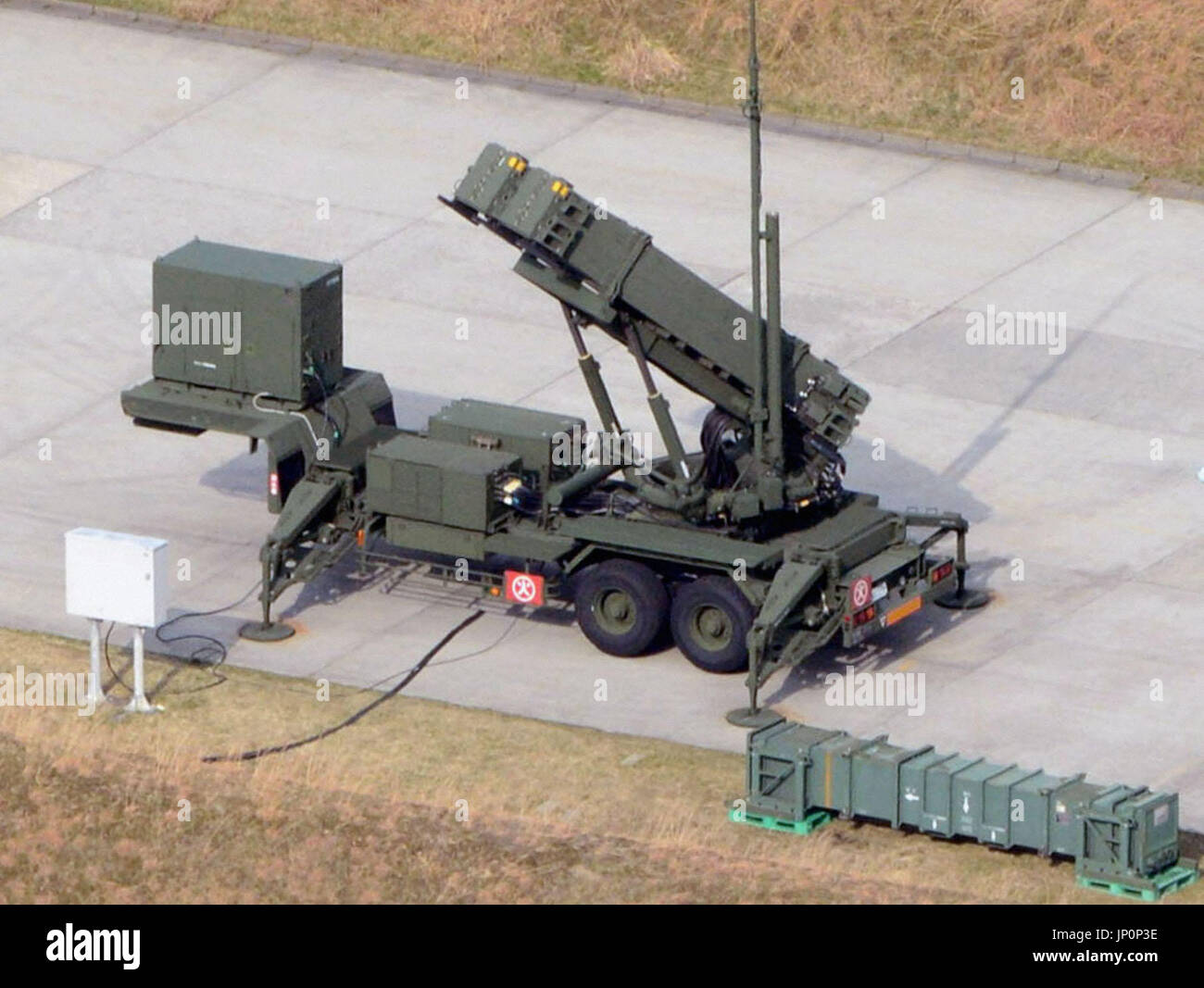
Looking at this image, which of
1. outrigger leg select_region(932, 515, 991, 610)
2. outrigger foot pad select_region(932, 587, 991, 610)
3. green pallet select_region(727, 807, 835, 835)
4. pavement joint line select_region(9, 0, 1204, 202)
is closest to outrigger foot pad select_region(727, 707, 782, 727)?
green pallet select_region(727, 807, 835, 835)

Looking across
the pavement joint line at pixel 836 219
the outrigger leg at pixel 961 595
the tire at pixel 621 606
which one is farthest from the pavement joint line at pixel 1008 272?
the tire at pixel 621 606

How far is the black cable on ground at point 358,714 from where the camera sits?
29.8 meters

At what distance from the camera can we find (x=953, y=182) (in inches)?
1740

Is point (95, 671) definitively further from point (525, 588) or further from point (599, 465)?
point (599, 465)

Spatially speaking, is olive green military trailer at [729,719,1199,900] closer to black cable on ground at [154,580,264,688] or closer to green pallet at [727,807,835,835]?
green pallet at [727,807,835,835]

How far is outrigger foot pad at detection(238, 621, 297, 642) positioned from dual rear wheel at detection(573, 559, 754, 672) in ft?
9.11

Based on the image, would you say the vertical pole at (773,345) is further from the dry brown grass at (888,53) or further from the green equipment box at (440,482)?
the dry brown grass at (888,53)

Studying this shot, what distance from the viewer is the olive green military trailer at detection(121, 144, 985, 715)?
103 ft

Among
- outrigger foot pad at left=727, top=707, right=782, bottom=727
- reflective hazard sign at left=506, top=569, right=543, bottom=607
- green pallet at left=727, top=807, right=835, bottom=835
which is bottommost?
outrigger foot pad at left=727, top=707, right=782, bottom=727

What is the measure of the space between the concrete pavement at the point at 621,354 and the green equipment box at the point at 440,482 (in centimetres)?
121

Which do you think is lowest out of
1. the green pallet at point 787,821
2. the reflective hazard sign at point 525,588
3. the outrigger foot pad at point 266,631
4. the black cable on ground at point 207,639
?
the black cable on ground at point 207,639

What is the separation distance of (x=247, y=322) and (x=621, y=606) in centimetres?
459

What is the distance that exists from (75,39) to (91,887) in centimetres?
2279

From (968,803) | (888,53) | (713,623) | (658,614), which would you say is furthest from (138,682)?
(888,53)
